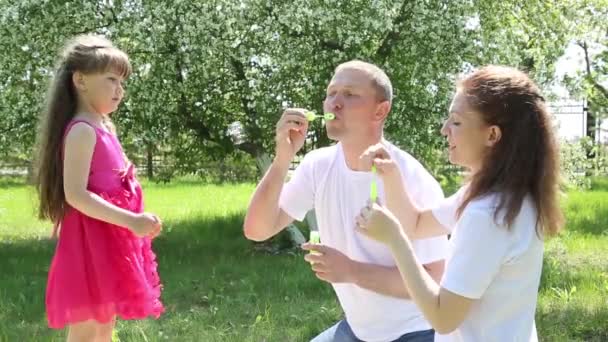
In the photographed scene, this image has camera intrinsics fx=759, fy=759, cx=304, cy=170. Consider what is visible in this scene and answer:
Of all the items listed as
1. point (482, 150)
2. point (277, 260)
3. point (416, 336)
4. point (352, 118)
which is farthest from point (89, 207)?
point (277, 260)

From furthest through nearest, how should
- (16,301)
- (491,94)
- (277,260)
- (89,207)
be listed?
(277,260)
(16,301)
(89,207)
(491,94)

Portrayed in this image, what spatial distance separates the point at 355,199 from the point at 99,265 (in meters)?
1.07

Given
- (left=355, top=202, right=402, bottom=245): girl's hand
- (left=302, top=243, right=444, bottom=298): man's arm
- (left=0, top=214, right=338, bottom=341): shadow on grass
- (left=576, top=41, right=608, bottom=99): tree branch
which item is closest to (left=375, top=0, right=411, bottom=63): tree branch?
(left=0, top=214, right=338, bottom=341): shadow on grass

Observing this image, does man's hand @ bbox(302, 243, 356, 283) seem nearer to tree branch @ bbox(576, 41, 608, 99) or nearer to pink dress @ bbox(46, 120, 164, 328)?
pink dress @ bbox(46, 120, 164, 328)

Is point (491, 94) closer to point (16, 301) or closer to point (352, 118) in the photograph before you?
point (352, 118)

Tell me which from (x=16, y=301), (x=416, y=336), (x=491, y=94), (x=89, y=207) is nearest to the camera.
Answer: (x=491, y=94)

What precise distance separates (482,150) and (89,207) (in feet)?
5.06

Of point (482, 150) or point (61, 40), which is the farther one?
point (61, 40)

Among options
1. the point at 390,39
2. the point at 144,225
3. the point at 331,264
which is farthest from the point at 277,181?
the point at 390,39

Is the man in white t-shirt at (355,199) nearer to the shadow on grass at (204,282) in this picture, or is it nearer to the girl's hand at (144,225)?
the girl's hand at (144,225)

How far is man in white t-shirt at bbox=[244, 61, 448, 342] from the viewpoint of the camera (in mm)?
2395

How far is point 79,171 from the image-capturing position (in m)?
2.85

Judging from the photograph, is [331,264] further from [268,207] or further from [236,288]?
[236,288]

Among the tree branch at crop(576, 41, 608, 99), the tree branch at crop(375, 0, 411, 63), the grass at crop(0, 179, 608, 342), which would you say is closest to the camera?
the grass at crop(0, 179, 608, 342)
